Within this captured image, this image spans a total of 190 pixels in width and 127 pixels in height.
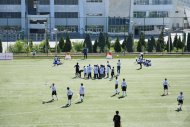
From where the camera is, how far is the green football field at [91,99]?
32719 millimetres

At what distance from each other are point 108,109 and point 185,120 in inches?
244


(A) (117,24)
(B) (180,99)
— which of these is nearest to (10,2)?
(A) (117,24)

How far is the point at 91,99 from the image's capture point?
38.9m

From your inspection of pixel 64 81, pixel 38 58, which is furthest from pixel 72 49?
pixel 64 81

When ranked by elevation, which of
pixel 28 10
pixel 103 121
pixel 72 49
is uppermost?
pixel 28 10

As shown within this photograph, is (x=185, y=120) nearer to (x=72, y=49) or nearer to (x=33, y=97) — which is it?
(x=33, y=97)

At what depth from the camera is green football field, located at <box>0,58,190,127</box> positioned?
1288 inches

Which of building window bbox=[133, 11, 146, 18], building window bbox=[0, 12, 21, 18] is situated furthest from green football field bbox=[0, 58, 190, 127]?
building window bbox=[133, 11, 146, 18]

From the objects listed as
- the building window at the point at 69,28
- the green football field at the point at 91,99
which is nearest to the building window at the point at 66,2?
the building window at the point at 69,28

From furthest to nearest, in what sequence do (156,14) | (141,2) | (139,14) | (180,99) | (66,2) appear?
(139,14), (141,2), (156,14), (66,2), (180,99)

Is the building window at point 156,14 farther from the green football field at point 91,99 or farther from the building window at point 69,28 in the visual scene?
the green football field at point 91,99

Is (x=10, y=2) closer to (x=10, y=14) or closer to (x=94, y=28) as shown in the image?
(x=10, y=14)

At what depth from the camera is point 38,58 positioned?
221 ft

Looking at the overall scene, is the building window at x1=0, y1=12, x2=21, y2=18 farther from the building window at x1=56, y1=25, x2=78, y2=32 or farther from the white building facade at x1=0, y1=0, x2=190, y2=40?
the building window at x1=56, y1=25, x2=78, y2=32
